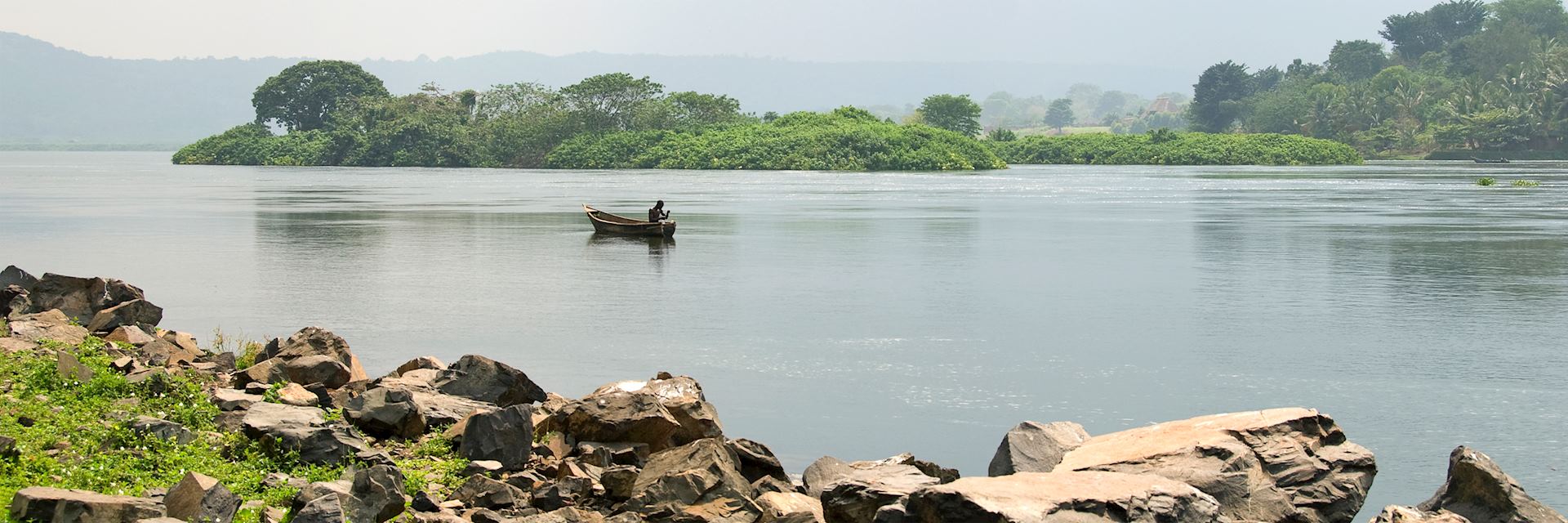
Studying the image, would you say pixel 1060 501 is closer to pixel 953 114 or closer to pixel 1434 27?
pixel 953 114

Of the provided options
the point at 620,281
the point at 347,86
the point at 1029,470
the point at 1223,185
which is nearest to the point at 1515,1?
the point at 1223,185

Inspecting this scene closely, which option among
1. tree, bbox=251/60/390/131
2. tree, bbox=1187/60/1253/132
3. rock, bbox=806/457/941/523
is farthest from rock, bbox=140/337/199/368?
tree, bbox=1187/60/1253/132

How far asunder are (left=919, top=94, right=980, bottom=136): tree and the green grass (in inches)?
4519

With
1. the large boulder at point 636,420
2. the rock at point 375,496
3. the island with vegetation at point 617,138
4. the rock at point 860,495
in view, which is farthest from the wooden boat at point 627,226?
the island with vegetation at point 617,138

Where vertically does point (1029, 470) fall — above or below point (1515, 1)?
below

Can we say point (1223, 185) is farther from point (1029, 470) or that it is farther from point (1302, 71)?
point (1302, 71)

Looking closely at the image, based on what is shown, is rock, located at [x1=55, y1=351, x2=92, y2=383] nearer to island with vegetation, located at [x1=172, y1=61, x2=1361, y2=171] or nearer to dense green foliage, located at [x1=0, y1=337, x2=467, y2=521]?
dense green foliage, located at [x1=0, y1=337, x2=467, y2=521]

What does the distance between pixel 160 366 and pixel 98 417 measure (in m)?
2.25

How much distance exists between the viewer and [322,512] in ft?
23.1

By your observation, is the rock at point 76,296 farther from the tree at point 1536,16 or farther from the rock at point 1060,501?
the tree at point 1536,16

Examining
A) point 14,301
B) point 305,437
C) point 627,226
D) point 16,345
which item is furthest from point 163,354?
point 627,226

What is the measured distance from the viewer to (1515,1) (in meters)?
140

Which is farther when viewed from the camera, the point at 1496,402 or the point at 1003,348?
the point at 1003,348

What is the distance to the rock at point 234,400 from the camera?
9766 millimetres
